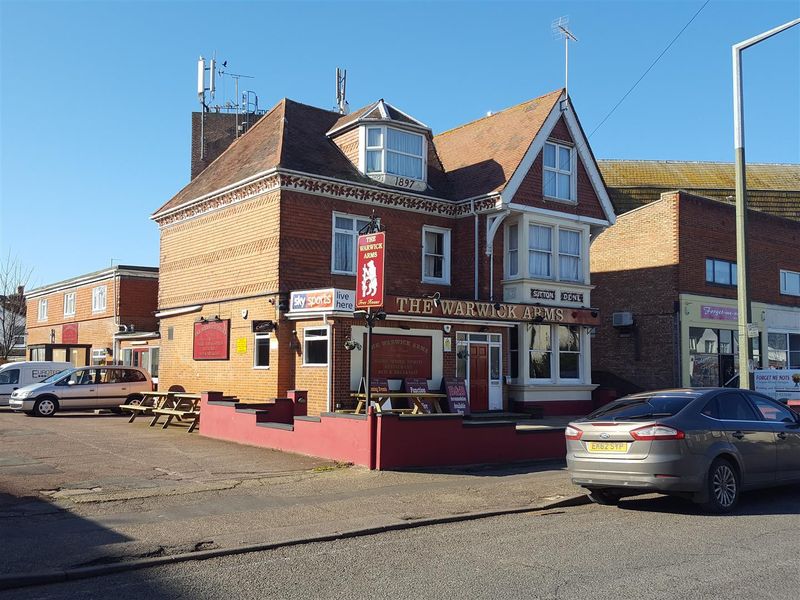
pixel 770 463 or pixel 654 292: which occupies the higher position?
pixel 654 292

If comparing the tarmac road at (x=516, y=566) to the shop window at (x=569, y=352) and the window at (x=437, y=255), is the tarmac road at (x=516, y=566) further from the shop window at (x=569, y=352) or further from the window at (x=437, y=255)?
the window at (x=437, y=255)

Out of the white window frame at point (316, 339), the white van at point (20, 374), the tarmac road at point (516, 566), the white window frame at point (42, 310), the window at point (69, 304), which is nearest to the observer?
the tarmac road at point (516, 566)

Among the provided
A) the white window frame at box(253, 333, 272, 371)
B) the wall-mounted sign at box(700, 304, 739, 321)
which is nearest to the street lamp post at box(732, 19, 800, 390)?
the white window frame at box(253, 333, 272, 371)

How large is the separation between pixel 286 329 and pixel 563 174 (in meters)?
10.9

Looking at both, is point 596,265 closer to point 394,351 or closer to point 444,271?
point 444,271

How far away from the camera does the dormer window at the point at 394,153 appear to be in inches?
919

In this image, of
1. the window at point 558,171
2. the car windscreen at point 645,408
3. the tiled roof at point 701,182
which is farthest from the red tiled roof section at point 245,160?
the tiled roof at point 701,182

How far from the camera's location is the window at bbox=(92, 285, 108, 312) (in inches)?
1326

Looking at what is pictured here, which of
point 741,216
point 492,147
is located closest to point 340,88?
point 492,147

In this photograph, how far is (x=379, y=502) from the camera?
34.6 ft

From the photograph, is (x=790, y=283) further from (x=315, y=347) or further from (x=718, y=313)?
(x=315, y=347)

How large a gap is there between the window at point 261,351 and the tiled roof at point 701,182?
21.0 metres

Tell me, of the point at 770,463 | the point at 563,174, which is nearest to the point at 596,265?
the point at 563,174

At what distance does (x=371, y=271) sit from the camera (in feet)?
46.8
